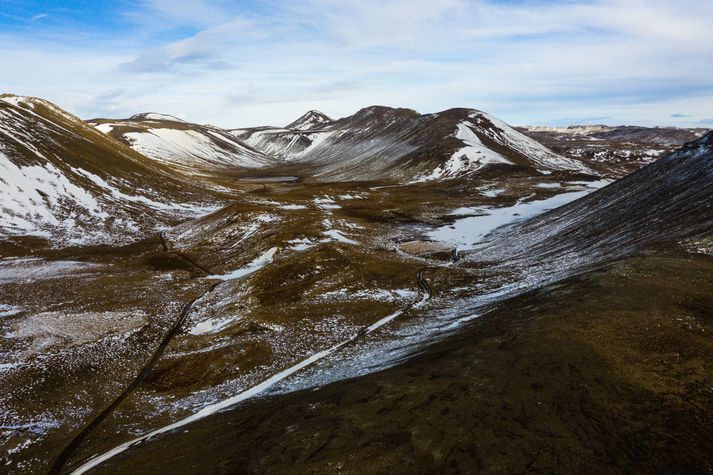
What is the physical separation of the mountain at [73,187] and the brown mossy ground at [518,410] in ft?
254

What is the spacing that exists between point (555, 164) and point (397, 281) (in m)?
165

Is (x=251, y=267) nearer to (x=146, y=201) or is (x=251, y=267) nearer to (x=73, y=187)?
(x=146, y=201)

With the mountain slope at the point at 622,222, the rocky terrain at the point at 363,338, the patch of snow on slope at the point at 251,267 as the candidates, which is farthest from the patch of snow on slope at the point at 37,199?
the mountain slope at the point at 622,222

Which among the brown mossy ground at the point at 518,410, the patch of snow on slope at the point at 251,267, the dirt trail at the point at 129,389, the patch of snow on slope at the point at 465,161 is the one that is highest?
the patch of snow on slope at the point at 465,161

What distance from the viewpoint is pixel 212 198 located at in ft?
414

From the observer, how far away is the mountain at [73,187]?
3445 inches

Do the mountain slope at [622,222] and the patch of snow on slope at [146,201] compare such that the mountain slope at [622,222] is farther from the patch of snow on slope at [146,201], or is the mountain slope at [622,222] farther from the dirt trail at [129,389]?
the patch of snow on slope at [146,201]

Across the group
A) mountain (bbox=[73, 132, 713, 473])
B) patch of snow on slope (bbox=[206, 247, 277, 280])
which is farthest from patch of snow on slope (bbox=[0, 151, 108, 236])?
mountain (bbox=[73, 132, 713, 473])

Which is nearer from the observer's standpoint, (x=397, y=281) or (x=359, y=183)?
(x=397, y=281)

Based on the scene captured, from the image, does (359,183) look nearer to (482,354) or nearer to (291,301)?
(291,301)

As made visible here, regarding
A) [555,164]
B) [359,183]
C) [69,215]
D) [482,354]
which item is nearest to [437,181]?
[359,183]

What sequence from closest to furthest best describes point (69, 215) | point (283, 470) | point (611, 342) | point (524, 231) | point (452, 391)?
1. point (283, 470)
2. point (452, 391)
3. point (611, 342)
4. point (524, 231)
5. point (69, 215)

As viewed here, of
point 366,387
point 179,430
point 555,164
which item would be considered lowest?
point 179,430

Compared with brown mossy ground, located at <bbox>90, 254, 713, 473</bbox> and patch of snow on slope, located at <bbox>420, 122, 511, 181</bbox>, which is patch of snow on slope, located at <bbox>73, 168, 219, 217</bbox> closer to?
patch of snow on slope, located at <bbox>420, 122, 511, 181</bbox>
